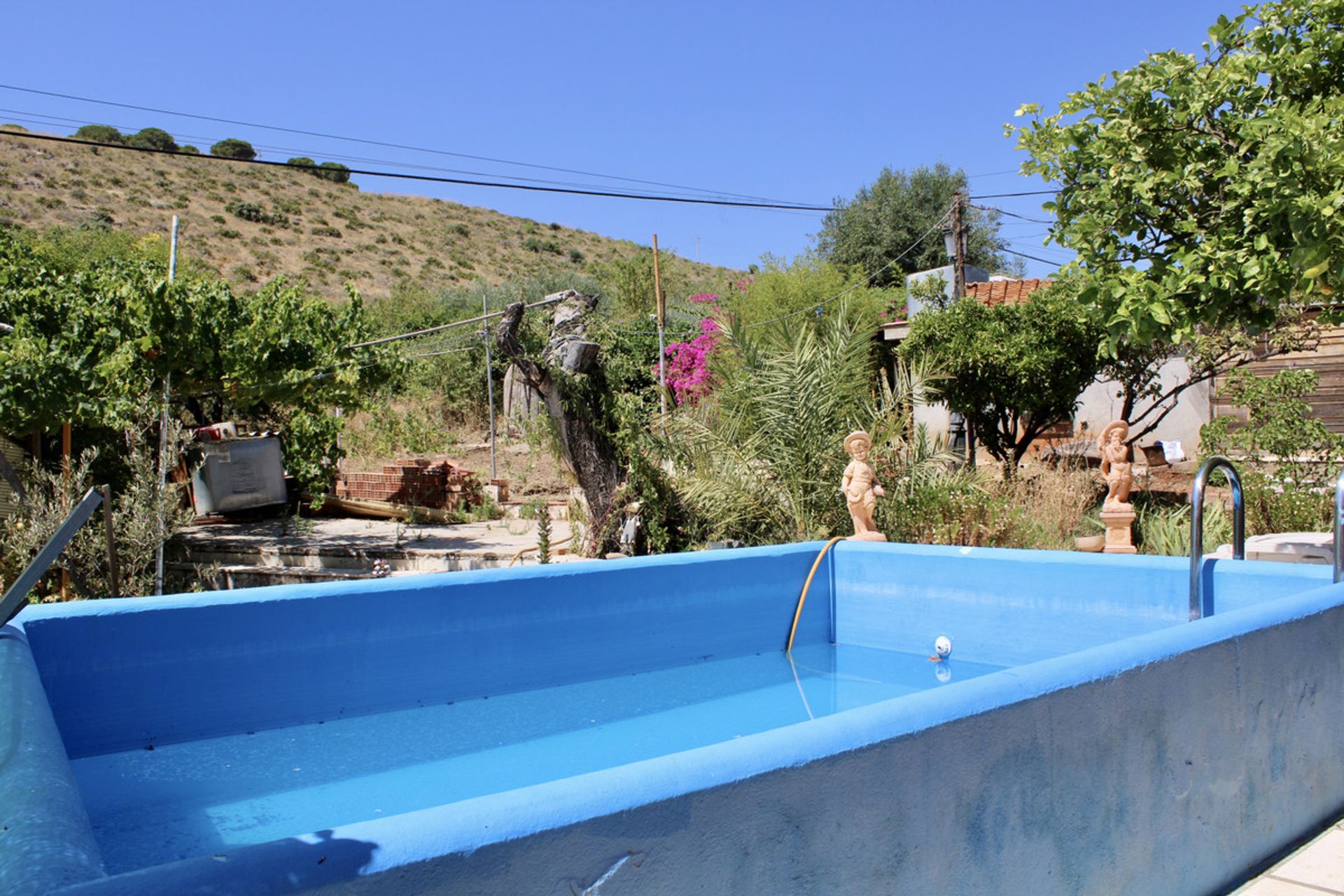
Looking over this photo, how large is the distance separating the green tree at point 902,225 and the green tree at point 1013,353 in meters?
21.7

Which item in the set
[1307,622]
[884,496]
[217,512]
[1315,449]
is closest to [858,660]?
[884,496]

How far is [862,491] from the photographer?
733 cm

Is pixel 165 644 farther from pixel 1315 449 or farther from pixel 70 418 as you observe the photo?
pixel 1315 449

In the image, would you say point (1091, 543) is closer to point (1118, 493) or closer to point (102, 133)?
point (1118, 493)

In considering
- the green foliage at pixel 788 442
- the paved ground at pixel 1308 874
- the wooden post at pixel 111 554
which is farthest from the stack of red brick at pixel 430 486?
the paved ground at pixel 1308 874

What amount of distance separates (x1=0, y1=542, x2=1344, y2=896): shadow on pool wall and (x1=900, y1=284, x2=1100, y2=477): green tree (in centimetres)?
584

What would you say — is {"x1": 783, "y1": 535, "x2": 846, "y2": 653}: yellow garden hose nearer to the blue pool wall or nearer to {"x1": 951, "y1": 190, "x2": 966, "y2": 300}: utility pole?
the blue pool wall

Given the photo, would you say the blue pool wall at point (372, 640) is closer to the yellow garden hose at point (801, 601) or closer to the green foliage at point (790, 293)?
the yellow garden hose at point (801, 601)

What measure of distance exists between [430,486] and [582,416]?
16.5 feet

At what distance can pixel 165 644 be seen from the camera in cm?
457

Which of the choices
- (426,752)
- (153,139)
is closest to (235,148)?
(153,139)

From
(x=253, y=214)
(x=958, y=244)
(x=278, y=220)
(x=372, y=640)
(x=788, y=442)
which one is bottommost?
(x=372, y=640)

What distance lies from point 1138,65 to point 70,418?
8.36 m

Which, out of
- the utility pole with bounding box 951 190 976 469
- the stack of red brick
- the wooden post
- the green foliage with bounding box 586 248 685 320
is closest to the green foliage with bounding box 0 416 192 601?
the wooden post
